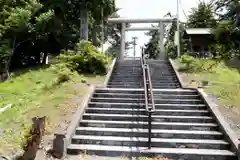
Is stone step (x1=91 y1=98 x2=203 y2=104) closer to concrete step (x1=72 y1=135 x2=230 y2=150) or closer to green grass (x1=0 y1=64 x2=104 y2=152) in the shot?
green grass (x1=0 y1=64 x2=104 y2=152)

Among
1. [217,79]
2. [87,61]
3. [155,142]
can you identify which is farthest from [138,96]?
[87,61]

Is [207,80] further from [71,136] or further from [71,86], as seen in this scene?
[71,136]

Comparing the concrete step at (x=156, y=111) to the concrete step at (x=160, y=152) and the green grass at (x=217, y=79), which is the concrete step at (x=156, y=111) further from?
the concrete step at (x=160, y=152)

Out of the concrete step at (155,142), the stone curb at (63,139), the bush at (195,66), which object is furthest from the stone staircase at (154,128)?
the bush at (195,66)

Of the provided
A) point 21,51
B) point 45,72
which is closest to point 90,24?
point 21,51

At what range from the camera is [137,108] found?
888cm

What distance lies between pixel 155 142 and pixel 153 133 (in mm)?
381

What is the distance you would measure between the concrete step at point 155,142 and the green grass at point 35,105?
0.87m

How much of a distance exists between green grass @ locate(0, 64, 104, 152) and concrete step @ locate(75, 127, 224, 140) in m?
0.80

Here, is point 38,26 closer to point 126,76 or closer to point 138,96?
point 126,76

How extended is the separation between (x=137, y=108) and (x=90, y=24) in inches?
586

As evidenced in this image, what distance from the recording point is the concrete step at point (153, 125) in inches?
304

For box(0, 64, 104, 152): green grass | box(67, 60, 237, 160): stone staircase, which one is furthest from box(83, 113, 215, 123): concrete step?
box(0, 64, 104, 152): green grass

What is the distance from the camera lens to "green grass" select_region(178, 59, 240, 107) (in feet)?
30.6
